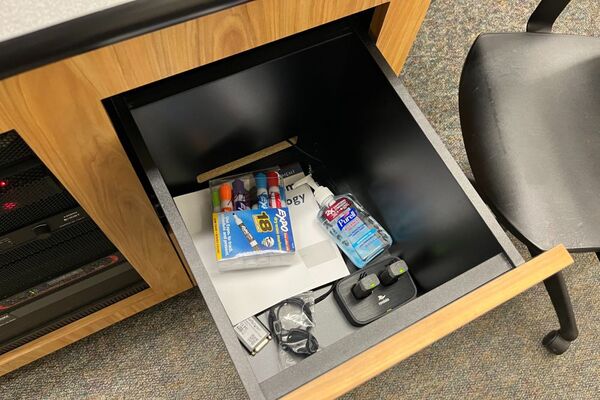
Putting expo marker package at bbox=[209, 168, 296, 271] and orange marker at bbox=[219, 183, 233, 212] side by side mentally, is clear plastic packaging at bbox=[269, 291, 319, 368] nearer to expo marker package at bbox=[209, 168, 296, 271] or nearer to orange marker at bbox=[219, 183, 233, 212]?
expo marker package at bbox=[209, 168, 296, 271]

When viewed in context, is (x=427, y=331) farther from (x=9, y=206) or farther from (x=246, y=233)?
(x=9, y=206)

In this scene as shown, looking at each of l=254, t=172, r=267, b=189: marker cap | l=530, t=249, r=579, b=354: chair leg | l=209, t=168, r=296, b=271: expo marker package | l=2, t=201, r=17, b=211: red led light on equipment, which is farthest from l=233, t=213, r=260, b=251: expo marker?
l=530, t=249, r=579, b=354: chair leg

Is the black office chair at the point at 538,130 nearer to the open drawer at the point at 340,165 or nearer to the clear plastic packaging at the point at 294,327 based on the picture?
the open drawer at the point at 340,165

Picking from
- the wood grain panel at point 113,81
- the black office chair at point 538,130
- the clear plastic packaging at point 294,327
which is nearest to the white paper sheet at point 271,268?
the clear plastic packaging at point 294,327

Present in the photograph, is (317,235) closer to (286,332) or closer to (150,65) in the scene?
(286,332)

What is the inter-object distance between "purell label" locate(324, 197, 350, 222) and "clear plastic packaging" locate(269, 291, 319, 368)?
0.14 meters

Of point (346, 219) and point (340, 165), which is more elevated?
point (340, 165)

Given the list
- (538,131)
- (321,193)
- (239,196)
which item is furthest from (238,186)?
(538,131)

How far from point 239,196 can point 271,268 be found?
14cm

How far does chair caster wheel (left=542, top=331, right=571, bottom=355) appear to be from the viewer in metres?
1.15

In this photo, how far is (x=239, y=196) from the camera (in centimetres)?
88

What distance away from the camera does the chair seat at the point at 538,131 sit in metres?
0.82

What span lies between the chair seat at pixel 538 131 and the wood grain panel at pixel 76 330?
71 centimetres

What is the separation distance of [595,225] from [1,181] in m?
0.86
